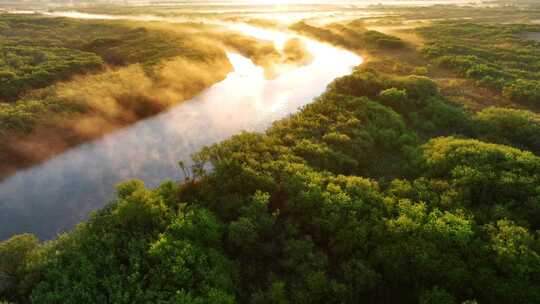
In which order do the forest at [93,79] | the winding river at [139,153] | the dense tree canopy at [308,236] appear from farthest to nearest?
the forest at [93,79] < the winding river at [139,153] < the dense tree canopy at [308,236]

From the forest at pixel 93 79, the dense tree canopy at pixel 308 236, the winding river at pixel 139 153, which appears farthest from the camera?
the forest at pixel 93 79

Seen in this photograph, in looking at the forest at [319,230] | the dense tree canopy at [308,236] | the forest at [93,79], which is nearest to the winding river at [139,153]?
the forest at [93,79]

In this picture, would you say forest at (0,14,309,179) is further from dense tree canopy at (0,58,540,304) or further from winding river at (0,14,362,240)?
dense tree canopy at (0,58,540,304)

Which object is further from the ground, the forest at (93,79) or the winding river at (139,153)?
the forest at (93,79)

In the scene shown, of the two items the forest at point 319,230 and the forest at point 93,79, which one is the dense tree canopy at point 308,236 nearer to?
the forest at point 319,230

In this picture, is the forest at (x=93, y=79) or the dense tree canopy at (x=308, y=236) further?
the forest at (x=93, y=79)

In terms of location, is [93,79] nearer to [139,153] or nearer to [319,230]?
[139,153]

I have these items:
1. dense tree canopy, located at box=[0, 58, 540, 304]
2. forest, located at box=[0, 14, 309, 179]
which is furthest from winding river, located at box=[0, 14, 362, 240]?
dense tree canopy, located at box=[0, 58, 540, 304]
